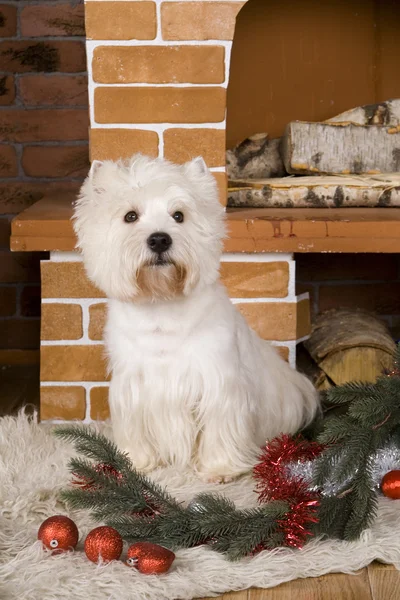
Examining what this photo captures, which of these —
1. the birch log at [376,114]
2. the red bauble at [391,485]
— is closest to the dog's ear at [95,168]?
the red bauble at [391,485]

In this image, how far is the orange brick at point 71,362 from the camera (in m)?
2.71

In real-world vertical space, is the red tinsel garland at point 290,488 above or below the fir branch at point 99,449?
below

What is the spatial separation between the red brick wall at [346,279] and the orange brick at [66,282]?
1016 mm

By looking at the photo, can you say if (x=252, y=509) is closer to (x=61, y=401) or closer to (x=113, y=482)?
(x=113, y=482)

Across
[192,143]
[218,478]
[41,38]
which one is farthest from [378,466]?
[41,38]

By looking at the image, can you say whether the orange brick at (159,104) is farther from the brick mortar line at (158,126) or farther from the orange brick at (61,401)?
the orange brick at (61,401)

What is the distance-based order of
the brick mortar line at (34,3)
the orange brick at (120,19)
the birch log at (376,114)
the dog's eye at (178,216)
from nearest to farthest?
the dog's eye at (178,216) → the orange brick at (120,19) → the birch log at (376,114) → the brick mortar line at (34,3)

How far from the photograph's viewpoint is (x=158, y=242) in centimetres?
201

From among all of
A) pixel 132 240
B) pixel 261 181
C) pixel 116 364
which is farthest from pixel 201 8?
pixel 116 364

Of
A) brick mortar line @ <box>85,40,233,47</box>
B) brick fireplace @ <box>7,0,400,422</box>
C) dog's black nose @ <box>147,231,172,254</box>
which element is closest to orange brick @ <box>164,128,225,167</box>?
brick fireplace @ <box>7,0,400,422</box>

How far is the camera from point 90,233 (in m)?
2.15

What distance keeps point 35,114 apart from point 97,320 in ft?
3.42

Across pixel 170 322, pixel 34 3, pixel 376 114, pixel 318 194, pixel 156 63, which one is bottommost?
pixel 170 322

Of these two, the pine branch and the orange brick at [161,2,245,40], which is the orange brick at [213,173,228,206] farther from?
the pine branch
